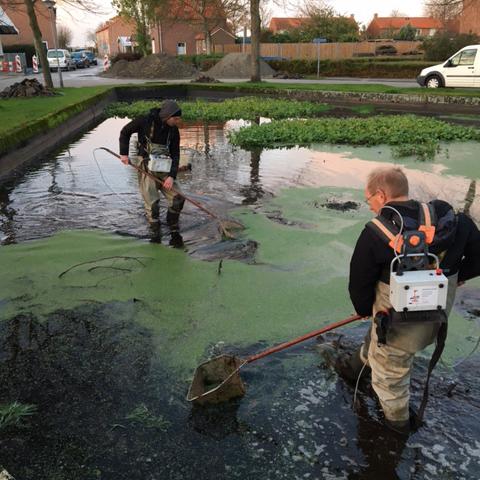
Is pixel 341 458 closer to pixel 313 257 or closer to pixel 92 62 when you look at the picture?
pixel 313 257

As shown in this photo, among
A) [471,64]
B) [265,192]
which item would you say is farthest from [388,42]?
[265,192]

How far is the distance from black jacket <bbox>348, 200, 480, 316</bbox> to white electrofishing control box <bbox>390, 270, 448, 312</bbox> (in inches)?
Answer: 6.2

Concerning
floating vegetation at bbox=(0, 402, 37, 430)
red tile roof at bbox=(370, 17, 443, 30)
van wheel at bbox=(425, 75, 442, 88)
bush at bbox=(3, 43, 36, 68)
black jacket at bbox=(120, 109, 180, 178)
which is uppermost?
red tile roof at bbox=(370, 17, 443, 30)

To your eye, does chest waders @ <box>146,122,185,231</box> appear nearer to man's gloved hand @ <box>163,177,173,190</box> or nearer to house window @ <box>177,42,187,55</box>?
man's gloved hand @ <box>163,177,173,190</box>

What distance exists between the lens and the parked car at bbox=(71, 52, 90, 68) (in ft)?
180

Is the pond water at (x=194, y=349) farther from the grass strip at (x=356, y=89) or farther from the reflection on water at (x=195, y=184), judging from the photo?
the grass strip at (x=356, y=89)

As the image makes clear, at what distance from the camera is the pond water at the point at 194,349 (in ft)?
9.98

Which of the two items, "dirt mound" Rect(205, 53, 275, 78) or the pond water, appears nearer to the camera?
the pond water

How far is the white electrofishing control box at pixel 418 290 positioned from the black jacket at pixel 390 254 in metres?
0.16

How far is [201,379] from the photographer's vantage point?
11.5 ft

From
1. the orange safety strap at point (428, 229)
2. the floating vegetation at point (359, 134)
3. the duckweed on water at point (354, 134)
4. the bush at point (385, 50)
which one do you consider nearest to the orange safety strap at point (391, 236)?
the orange safety strap at point (428, 229)

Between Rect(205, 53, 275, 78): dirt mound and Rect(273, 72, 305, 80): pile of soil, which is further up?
Rect(205, 53, 275, 78): dirt mound

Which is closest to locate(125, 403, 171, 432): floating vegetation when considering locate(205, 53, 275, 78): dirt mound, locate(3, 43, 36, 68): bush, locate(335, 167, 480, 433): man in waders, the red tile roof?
locate(335, 167, 480, 433): man in waders

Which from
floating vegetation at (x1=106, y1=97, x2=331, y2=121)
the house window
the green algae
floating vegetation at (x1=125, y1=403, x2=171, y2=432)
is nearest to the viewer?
floating vegetation at (x1=125, y1=403, x2=171, y2=432)
